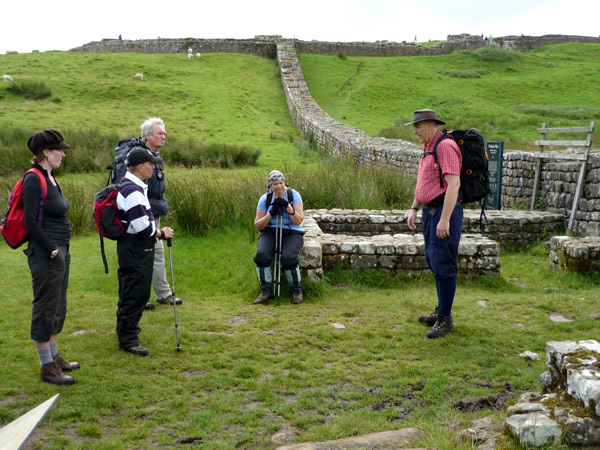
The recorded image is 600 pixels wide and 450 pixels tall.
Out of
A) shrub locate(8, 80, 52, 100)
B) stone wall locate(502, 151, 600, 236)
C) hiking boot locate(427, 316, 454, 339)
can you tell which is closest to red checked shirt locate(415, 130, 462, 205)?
hiking boot locate(427, 316, 454, 339)

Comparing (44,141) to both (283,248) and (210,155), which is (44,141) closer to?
(283,248)

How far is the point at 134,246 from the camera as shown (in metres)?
4.34

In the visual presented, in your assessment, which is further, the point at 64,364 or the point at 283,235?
the point at 283,235

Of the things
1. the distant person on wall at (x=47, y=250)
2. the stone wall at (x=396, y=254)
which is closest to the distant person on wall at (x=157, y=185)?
the distant person on wall at (x=47, y=250)

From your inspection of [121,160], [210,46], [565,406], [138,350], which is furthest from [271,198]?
[210,46]

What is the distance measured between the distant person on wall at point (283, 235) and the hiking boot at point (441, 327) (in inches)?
69.9

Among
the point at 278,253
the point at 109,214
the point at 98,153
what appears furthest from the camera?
the point at 98,153

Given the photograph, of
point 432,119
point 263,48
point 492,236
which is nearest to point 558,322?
point 432,119

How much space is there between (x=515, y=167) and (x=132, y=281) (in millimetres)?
9413

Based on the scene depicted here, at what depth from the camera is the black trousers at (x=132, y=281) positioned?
434 centimetres

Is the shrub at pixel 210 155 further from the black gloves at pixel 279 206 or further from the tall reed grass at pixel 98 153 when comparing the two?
the black gloves at pixel 279 206

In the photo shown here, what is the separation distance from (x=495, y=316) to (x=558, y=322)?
60 cm

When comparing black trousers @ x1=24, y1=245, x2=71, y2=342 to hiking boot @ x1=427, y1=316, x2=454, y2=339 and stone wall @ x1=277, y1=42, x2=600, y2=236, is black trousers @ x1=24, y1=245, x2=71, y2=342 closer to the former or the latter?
hiking boot @ x1=427, y1=316, x2=454, y2=339

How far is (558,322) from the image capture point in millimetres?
5109
